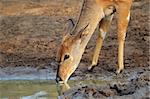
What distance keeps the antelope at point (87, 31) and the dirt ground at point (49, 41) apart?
0.43 m

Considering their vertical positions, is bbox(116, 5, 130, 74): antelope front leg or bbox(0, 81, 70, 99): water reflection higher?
bbox(116, 5, 130, 74): antelope front leg

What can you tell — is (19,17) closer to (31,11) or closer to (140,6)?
(31,11)

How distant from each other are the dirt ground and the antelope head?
36.7 inches

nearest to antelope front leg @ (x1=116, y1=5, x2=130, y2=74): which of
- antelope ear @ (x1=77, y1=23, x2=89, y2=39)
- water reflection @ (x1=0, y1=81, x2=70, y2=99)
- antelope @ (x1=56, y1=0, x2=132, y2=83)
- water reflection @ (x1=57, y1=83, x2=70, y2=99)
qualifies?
antelope @ (x1=56, y1=0, x2=132, y2=83)

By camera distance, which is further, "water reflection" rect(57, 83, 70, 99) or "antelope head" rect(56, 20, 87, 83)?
"antelope head" rect(56, 20, 87, 83)

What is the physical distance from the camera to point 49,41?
12.5 metres

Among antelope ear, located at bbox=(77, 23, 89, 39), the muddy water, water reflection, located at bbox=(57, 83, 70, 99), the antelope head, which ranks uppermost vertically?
antelope ear, located at bbox=(77, 23, 89, 39)

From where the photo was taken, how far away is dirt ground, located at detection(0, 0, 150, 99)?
1109cm

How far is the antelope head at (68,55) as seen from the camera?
31.2 ft

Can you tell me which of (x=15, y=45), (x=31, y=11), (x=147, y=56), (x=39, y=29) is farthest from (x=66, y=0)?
(x=147, y=56)

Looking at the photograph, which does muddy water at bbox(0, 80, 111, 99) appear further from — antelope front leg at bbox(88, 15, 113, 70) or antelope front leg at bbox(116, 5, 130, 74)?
antelope front leg at bbox(88, 15, 113, 70)

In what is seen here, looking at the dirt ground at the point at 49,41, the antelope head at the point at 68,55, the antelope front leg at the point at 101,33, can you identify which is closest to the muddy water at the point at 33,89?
the antelope head at the point at 68,55

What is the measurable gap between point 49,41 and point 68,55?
2933 mm

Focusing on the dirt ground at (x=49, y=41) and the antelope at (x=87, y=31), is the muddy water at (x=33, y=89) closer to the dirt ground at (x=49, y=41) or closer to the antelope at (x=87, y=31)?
the antelope at (x=87, y=31)
